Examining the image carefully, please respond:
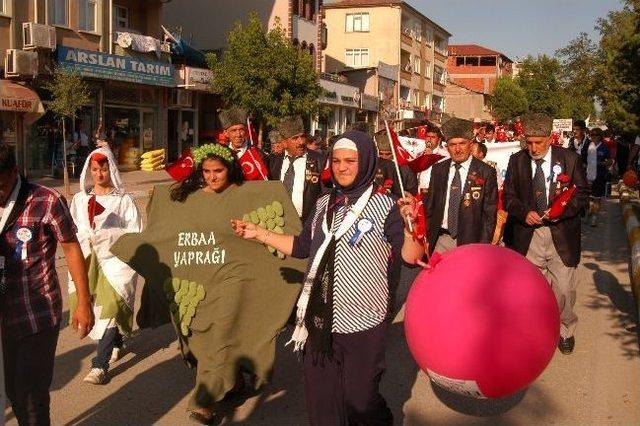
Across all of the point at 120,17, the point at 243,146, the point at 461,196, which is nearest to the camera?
the point at 461,196

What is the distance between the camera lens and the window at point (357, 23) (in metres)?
62.6

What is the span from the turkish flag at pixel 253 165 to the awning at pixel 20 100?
1599cm

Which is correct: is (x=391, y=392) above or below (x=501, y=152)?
below

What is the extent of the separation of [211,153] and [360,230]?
1582 mm

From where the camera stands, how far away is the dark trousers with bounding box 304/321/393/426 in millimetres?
3941

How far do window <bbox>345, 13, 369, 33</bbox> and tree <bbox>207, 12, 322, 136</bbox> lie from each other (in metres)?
32.9

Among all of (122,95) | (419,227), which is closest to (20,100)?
(122,95)

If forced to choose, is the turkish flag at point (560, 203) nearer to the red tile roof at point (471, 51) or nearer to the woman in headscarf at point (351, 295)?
the woman in headscarf at point (351, 295)

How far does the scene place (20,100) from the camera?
73.2 ft

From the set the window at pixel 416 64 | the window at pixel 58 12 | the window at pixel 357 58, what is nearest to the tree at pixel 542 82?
the window at pixel 416 64

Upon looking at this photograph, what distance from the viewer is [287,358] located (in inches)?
253

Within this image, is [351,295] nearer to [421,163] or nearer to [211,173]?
[211,173]

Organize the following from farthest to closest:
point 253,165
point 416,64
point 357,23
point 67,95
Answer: point 416,64 → point 357,23 → point 67,95 → point 253,165

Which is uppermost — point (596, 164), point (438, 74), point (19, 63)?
point (438, 74)
